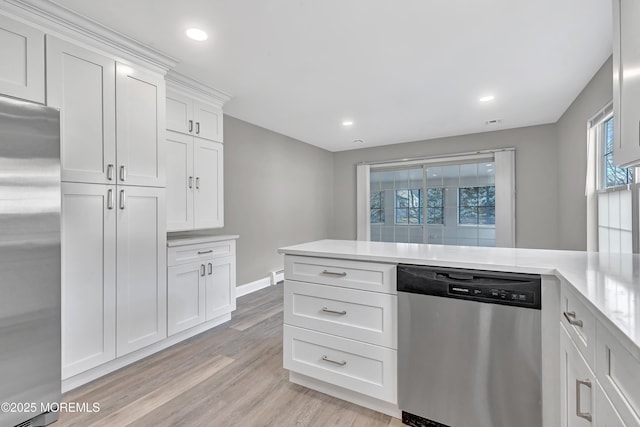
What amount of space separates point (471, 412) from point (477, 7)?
7.56 feet

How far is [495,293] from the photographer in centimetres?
134

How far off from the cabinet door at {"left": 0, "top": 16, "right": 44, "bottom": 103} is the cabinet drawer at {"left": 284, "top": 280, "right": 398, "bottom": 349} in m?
1.93

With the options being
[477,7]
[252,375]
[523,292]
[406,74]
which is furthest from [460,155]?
[252,375]

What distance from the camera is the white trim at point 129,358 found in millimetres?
1933

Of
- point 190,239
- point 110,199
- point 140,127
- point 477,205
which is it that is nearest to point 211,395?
point 190,239

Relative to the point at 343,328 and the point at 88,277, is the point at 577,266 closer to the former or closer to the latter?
the point at 343,328

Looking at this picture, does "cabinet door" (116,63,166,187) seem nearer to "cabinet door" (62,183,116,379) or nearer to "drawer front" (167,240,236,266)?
"cabinet door" (62,183,116,379)

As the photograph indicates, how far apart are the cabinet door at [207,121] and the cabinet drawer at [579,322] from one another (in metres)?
3.11

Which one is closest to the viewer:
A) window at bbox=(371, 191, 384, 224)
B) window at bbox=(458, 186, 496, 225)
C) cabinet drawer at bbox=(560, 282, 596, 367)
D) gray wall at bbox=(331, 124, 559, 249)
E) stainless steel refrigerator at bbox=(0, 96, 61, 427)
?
cabinet drawer at bbox=(560, 282, 596, 367)

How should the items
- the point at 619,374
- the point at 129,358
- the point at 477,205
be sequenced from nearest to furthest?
1. the point at 619,374
2. the point at 129,358
3. the point at 477,205

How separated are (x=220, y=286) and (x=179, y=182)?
114 cm

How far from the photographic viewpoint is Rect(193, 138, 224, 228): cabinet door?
9.77 ft

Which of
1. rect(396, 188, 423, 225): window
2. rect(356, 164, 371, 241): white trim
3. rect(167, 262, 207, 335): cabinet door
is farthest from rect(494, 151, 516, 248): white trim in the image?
rect(167, 262, 207, 335): cabinet door

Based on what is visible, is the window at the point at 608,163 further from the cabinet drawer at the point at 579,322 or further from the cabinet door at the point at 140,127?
the cabinet door at the point at 140,127
